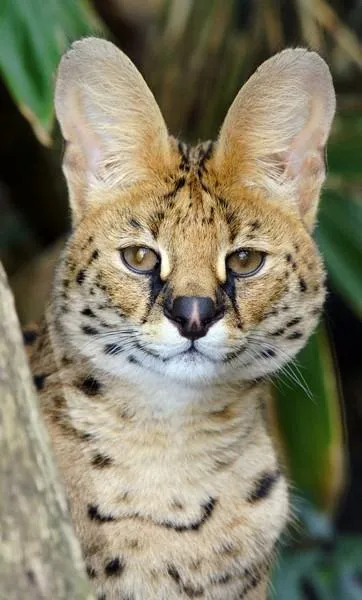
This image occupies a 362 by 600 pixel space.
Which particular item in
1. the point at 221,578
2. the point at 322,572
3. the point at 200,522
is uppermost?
the point at 200,522

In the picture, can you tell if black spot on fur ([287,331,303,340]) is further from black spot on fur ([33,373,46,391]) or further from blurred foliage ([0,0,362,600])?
blurred foliage ([0,0,362,600])

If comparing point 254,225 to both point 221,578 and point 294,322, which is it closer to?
point 294,322

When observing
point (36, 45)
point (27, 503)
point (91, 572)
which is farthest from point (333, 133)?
point (27, 503)

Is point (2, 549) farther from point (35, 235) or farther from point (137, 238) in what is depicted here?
point (35, 235)

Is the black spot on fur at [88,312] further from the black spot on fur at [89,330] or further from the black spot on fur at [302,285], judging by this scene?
the black spot on fur at [302,285]

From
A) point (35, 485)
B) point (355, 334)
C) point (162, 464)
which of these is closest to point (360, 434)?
point (355, 334)
